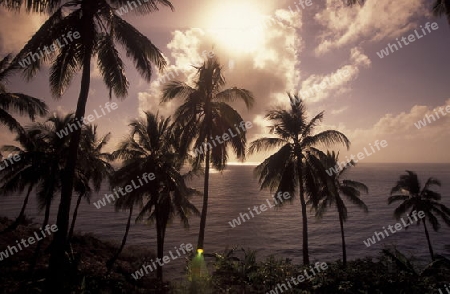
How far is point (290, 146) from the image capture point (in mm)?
17578

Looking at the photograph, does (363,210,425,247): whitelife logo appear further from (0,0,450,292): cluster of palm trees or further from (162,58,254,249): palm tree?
(162,58,254,249): palm tree

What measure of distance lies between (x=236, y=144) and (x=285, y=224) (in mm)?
51854

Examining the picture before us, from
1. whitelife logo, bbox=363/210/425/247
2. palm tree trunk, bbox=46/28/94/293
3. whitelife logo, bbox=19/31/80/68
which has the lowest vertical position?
whitelife logo, bbox=363/210/425/247

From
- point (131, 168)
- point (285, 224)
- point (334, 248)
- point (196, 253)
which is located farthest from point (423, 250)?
point (131, 168)

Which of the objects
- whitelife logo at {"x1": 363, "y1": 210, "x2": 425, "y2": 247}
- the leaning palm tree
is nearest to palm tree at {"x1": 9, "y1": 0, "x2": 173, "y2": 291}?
the leaning palm tree

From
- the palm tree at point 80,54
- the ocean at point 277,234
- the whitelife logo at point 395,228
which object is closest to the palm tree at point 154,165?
the palm tree at point 80,54

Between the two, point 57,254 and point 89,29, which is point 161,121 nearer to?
point 89,29

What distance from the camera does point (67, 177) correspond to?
8.16 meters

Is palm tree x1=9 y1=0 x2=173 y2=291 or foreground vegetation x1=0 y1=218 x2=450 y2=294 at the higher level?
palm tree x1=9 y1=0 x2=173 y2=291

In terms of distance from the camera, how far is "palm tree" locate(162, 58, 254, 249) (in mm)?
15062

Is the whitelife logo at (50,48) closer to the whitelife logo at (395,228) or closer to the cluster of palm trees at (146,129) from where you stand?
the cluster of palm trees at (146,129)

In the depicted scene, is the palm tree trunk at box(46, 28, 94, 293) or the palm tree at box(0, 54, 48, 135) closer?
the palm tree trunk at box(46, 28, 94, 293)

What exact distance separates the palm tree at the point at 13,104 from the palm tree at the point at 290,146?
12.6 metres

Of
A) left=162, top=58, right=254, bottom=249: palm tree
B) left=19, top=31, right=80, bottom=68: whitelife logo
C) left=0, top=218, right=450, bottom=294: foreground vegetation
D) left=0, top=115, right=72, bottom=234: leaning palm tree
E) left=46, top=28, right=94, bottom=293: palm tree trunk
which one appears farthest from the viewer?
left=0, top=115, right=72, bottom=234: leaning palm tree
